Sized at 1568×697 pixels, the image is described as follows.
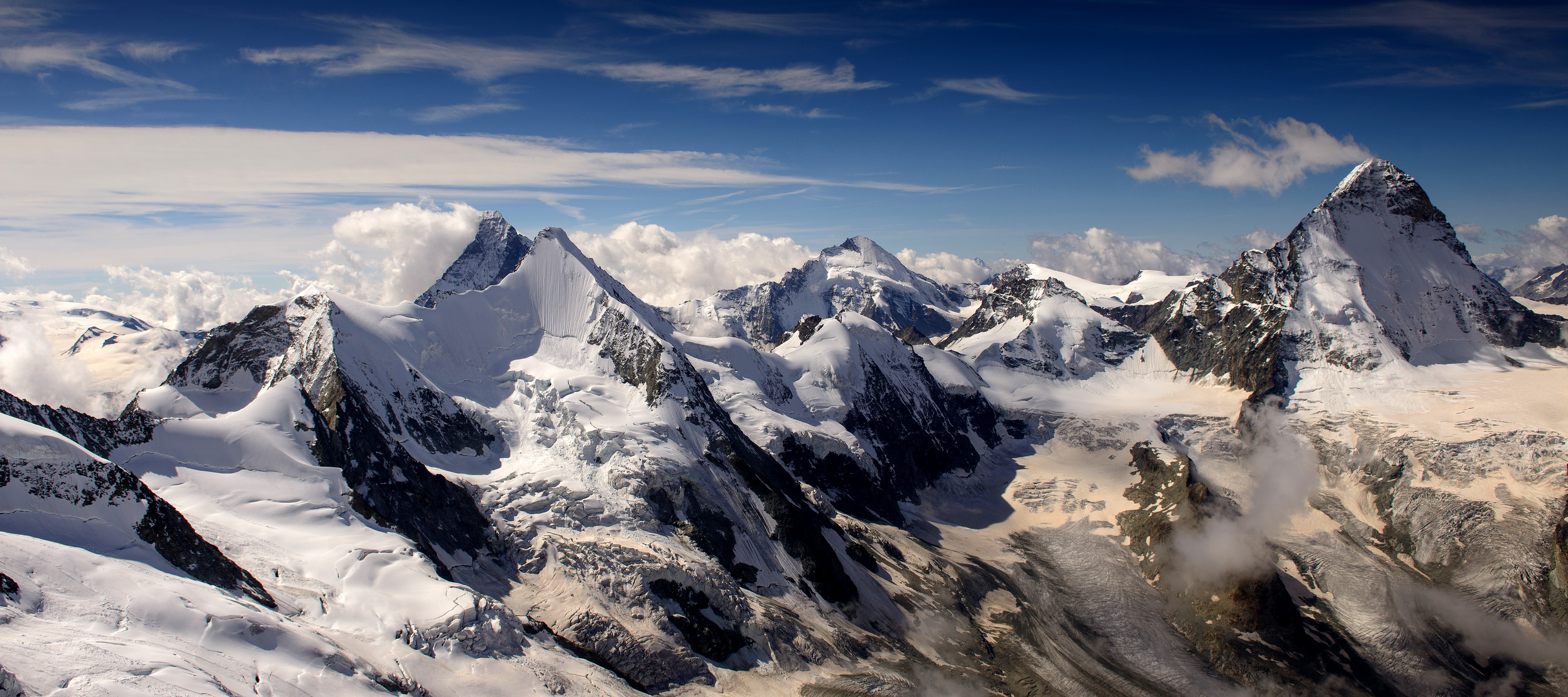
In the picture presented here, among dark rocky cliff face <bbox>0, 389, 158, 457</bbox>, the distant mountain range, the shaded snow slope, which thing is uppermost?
the shaded snow slope

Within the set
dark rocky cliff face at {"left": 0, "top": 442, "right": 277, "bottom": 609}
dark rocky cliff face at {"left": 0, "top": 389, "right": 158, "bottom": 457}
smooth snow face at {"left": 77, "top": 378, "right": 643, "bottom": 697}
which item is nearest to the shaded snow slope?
dark rocky cliff face at {"left": 0, "top": 442, "right": 277, "bottom": 609}

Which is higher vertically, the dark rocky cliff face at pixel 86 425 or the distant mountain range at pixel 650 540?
the dark rocky cliff face at pixel 86 425

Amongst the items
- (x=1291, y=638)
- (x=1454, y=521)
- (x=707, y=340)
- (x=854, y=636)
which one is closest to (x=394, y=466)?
(x=854, y=636)

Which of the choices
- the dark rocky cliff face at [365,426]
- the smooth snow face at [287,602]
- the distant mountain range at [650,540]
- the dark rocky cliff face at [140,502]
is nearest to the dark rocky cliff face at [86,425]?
the distant mountain range at [650,540]

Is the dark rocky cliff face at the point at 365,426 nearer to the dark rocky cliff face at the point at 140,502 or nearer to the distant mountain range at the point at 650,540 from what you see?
the distant mountain range at the point at 650,540

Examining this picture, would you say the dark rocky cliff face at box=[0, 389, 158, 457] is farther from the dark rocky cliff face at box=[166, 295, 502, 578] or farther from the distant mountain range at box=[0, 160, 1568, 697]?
the dark rocky cliff face at box=[166, 295, 502, 578]

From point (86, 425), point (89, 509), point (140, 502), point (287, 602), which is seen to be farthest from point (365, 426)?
point (89, 509)

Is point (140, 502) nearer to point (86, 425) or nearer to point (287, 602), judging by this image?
point (287, 602)

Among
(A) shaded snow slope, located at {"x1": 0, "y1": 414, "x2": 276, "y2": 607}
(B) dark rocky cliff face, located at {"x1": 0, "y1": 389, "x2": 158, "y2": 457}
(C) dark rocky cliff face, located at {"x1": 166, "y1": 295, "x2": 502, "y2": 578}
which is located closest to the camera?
(A) shaded snow slope, located at {"x1": 0, "y1": 414, "x2": 276, "y2": 607}

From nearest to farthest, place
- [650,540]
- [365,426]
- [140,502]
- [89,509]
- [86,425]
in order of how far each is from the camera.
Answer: [89,509] → [140,502] → [86,425] → [650,540] → [365,426]
